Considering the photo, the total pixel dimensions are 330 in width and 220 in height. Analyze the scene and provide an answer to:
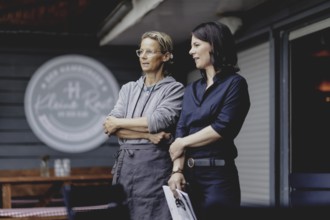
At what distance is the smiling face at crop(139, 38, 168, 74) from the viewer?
372 cm

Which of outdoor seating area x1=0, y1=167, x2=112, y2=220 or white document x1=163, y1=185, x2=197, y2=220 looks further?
outdoor seating area x1=0, y1=167, x2=112, y2=220

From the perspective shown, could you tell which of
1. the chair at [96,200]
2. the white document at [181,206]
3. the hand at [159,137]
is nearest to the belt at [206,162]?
the white document at [181,206]

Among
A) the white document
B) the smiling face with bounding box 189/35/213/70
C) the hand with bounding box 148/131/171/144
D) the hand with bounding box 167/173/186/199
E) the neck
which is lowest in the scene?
the white document

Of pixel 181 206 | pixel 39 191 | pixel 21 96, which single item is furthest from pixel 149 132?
pixel 21 96

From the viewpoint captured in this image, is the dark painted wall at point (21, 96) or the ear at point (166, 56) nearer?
the ear at point (166, 56)

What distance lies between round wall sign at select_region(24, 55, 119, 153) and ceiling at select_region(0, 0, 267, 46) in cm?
41

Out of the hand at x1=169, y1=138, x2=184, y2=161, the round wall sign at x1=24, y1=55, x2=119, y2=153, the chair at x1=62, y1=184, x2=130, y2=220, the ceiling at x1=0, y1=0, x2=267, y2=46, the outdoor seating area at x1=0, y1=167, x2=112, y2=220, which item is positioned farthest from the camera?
the round wall sign at x1=24, y1=55, x2=119, y2=153

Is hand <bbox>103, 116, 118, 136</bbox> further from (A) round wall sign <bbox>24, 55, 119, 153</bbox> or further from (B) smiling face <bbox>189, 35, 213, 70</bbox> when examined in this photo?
(A) round wall sign <bbox>24, 55, 119, 153</bbox>

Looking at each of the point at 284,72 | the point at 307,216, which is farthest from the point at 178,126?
the point at 284,72

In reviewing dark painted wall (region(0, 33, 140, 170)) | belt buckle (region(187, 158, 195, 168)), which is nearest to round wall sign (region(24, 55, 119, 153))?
dark painted wall (region(0, 33, 140, 170))

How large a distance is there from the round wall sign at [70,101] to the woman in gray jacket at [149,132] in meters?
5.16

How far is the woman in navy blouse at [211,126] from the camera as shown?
3.21m

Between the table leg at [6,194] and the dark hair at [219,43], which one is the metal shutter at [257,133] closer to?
the table leg at [6,194]

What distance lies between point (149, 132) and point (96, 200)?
0.85m
